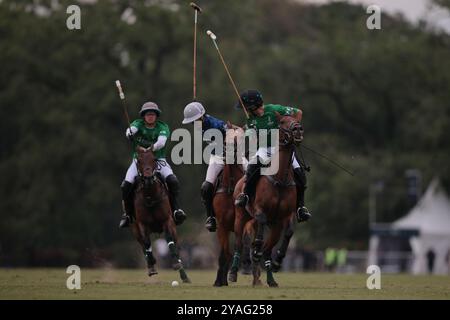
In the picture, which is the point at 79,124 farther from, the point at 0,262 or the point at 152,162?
the point at 152,162

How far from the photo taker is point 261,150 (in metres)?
22.6

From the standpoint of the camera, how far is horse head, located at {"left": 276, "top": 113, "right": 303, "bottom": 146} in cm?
2167

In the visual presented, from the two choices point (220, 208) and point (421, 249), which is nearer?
point (220, 208)

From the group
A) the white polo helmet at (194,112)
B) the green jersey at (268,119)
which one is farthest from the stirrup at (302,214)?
the white polo helmet at (194,112)

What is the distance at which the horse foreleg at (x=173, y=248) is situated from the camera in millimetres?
24141

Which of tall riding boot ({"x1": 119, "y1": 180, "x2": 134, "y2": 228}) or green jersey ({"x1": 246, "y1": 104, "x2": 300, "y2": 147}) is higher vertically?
green jersey ({"x1": 246, "y1": 104, "x2": 300, "y2": 147})

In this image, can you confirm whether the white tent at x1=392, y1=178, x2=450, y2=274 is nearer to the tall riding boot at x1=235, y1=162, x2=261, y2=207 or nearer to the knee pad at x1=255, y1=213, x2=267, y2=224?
the tall riding boot at x1=235, y1=162, x2=261, y2=207

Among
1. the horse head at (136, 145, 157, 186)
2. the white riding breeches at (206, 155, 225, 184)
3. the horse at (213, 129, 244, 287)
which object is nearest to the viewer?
the horse at (213, 129, 244, 287)

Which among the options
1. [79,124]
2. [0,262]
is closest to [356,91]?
[79,124]

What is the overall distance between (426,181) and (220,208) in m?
45.7

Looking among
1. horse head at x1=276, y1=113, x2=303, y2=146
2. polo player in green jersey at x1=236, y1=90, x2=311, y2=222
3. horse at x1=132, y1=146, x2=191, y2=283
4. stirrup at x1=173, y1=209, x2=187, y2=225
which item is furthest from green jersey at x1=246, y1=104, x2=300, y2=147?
stirrup at x1=173, y1=209, x2=187, y2=225

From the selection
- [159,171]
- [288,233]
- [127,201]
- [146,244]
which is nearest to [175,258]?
[146,244]

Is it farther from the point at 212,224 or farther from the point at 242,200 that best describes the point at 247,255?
the point at 242,200

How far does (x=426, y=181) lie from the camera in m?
68.4
